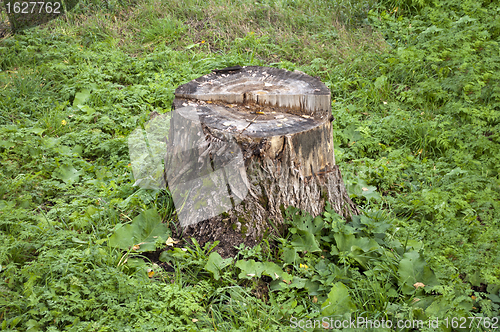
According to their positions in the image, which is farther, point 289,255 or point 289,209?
point 289,209

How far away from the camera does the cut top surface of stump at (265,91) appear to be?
109 inches

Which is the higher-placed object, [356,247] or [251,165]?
[251,165]

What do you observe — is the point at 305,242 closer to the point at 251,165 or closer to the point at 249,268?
the point at 249,268

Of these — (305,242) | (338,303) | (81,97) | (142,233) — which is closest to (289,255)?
(305,242)

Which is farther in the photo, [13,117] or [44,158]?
[13,117]

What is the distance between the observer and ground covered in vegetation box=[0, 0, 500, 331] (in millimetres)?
2127

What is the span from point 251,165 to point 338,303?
100 cm

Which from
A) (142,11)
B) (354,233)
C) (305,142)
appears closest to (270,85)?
(305,142)

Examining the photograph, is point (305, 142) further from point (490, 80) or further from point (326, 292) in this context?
point (490, 80)

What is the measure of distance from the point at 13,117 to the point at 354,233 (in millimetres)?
3776

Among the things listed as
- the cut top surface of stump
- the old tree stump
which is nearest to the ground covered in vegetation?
the old tree stump

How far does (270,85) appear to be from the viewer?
3064mm

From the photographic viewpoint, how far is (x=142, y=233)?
2592mm

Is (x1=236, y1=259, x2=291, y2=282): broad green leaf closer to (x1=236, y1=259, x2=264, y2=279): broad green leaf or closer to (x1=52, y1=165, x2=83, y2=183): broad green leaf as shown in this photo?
(x1=236, y1=259, x2=264, y2=279): broad green leaf
